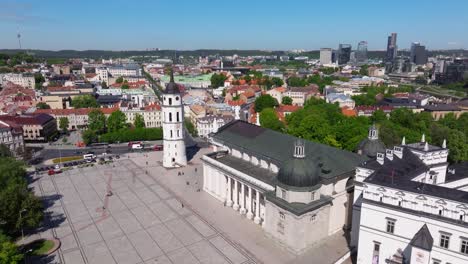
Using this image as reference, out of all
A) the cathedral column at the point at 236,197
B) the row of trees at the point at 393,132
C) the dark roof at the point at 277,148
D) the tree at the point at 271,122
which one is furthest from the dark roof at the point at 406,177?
the tree at the point at 271,122

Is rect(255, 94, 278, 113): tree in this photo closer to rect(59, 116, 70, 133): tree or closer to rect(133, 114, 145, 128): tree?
rect(133, 114, 145, 128): tree

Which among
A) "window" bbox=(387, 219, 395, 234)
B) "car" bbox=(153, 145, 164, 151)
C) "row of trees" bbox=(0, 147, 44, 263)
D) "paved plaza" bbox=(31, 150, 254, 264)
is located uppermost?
"window" bbox=(387, 219, 395, 234)

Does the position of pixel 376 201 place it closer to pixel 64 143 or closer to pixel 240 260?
pixel 240 260

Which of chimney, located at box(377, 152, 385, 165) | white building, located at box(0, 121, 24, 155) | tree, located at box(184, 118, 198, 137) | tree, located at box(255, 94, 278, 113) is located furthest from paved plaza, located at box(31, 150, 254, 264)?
tree, located at box(255, 94, 278, 113)

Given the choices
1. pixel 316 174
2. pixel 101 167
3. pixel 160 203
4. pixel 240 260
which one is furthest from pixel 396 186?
pixel 101 167

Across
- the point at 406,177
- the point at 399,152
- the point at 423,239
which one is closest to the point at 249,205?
the point at 399,152

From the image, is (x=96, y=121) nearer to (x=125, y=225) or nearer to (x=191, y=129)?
(x=191, y=129)
